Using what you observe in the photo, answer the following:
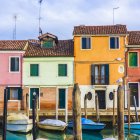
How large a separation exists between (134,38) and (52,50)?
6.91 m

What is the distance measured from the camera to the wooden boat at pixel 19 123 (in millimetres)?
28203

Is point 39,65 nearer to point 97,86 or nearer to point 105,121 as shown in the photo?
point 97,86

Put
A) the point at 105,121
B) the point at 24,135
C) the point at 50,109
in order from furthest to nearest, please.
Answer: the point at 50,109 → the point at 105,121 → the point at 24,135

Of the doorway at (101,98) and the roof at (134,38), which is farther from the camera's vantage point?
the roof at (134,38)

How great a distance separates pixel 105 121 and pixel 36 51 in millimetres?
8923

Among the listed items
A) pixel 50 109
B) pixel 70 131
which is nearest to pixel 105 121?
pixel 70 131

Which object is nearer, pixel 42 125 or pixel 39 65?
pixel 42 125

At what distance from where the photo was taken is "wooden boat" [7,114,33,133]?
28.2 meters

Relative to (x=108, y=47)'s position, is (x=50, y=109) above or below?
below

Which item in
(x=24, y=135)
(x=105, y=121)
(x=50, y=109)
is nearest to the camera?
(x=24, y=135)

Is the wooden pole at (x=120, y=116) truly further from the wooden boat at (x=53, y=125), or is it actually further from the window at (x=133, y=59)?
the window at (x=133, y=59)

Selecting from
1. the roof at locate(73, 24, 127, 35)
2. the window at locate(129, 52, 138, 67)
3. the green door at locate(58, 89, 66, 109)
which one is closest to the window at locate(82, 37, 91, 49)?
the roof at locate(73, 24, 127, 35)

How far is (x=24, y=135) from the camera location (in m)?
28.0

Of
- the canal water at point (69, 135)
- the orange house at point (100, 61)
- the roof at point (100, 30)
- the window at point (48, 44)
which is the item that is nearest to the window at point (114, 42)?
the orange house at point (100, 61)
